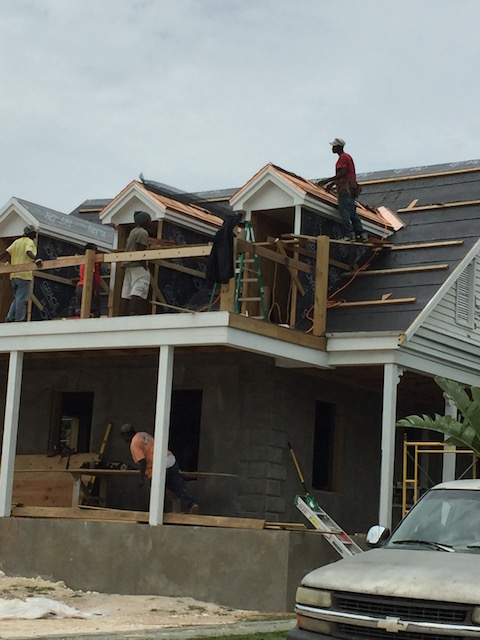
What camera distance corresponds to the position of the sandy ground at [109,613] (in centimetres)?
1316

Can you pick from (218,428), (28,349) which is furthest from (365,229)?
(28,349)

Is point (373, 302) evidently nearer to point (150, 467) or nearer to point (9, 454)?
point (150, 467)

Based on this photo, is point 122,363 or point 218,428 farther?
point 122,363

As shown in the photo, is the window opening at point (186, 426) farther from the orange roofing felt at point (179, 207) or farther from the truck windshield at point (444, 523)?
the truck windshield at point (444, 523)

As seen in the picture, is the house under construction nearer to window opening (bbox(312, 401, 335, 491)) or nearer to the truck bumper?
window opening (bbox(312, 401, 335, 491))

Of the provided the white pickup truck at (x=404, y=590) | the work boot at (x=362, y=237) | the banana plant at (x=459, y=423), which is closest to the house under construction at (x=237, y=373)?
→ the work boot at (x=362, y=237)

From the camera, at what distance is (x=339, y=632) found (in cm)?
906

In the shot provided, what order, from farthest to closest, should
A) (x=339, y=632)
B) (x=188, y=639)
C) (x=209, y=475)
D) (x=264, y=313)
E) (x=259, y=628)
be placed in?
(x=209, y=475)
(x=264, y=313)
(x=259, y=628)
(x=188, y=639)
(x=339, y=632)

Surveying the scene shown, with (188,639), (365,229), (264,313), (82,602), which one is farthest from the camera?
(365,229)

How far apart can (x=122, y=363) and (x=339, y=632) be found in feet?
38.2

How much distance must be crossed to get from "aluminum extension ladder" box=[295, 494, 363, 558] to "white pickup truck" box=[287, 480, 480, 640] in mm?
6039

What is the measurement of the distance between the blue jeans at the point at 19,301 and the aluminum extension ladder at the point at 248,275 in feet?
11.5

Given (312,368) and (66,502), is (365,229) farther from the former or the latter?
(66,502)

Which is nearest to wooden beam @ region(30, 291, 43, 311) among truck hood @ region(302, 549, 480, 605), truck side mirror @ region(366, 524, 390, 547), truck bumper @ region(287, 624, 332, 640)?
truck side mirror @ region(366, 524, 390, 547)
